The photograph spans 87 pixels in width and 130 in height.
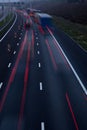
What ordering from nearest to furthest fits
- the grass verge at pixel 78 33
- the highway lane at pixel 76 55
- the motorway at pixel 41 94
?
the motorway at pixel 41 94 < the highway lane at pixel 76 55 < the grass verge at pixel 78 33

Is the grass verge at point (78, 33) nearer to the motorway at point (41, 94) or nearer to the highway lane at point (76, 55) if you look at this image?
the highway lane at point (76, 55)

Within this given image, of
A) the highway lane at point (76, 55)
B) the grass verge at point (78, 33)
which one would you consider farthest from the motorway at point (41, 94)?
the grass verge at point (78, 33)

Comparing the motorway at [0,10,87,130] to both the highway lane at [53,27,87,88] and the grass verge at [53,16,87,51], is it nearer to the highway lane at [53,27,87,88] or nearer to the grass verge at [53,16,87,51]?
the highway lane at [53,27,87,88]

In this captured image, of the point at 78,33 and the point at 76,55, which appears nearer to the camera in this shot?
the point at 76,55

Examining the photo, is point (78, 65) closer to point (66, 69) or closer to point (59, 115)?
point (66, 69)

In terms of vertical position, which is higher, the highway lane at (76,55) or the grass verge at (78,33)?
the highway lane at (76,55)

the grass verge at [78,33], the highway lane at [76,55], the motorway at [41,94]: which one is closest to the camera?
the motorway at [41,94]

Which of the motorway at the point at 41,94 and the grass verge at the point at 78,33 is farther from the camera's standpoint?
the grass verge at the point at 78,33

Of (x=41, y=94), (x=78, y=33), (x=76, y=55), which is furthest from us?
(x=78, y=33)

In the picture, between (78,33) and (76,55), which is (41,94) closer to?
(76,55)

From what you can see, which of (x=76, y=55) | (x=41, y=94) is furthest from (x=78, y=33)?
(x=41, y=94)
